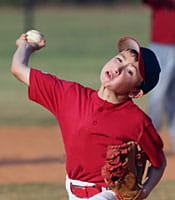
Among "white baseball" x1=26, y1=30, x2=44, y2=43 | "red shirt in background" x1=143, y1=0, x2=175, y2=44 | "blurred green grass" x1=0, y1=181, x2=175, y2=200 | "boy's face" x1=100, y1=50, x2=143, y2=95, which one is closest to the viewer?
"boy's face" x1=100, y1=50, x2=143, y2=95

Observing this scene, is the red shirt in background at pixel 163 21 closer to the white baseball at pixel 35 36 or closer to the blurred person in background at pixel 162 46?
the blurred person in background at pixel 162 46

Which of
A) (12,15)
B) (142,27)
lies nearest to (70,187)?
(142,27)

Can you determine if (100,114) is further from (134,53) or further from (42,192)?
(42,192)

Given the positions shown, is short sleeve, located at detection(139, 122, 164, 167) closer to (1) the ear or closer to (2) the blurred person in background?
(1) the ear

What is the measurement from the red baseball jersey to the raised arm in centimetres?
5

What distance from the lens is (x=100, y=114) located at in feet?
13.0

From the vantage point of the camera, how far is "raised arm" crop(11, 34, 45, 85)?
4.07 metres

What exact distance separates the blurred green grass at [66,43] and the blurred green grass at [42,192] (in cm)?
407

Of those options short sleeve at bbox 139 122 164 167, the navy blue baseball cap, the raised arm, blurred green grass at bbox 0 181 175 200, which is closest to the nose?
the navy blue baseball cap

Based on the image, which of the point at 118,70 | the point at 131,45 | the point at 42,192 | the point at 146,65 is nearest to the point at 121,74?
the point at 118,70

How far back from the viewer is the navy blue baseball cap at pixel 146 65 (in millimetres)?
3965

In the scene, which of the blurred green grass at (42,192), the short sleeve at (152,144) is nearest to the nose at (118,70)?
the short sleeve at (152,144)

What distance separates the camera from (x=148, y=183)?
4.02 metres

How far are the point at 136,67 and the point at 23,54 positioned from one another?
691 mm
